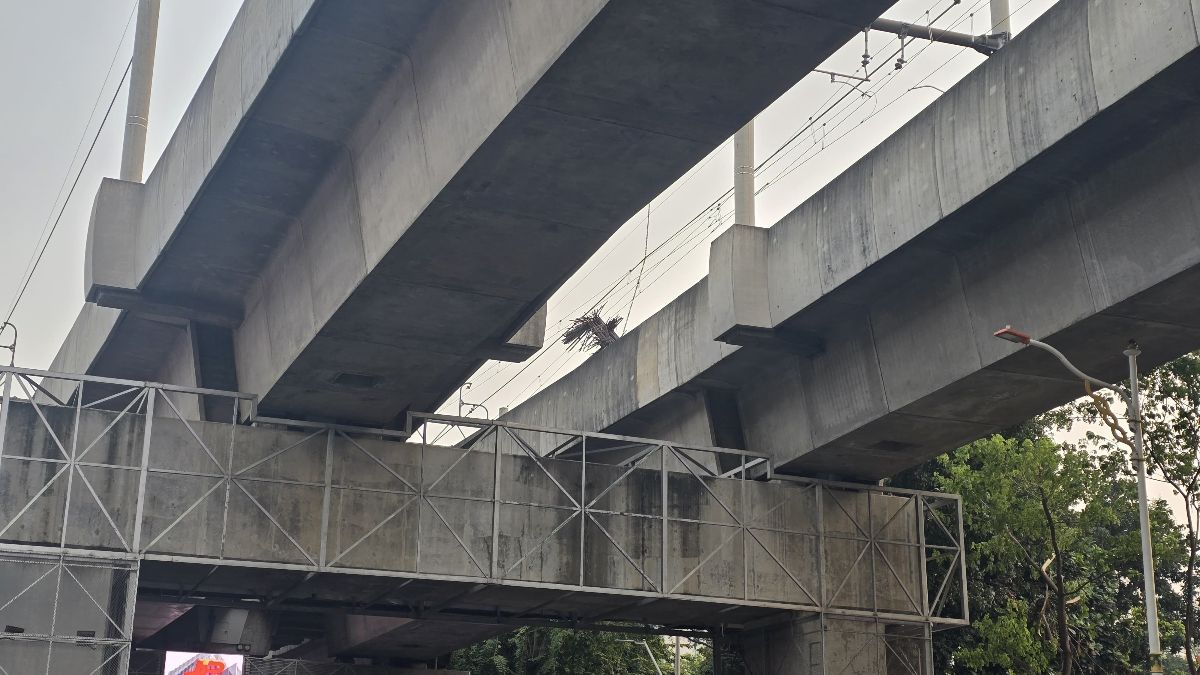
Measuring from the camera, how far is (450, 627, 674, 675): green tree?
44.7 metres

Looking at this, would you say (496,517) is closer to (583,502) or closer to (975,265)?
(583,502)

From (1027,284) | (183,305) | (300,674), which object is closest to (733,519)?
(1027,284)

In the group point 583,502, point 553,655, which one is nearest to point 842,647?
point 583,502

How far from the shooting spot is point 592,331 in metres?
52.0

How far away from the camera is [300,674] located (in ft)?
121

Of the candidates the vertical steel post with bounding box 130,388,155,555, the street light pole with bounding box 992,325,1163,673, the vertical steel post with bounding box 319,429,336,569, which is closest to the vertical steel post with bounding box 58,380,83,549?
the vertical steel post with bounding box 130,388,155,555

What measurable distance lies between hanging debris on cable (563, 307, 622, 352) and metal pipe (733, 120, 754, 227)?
28.6 metres

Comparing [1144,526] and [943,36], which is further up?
[943,36]

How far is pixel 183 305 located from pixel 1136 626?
2420cm

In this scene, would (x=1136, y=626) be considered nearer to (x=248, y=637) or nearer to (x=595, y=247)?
(x=248, y=637)

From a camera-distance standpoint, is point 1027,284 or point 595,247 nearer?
point 595,247

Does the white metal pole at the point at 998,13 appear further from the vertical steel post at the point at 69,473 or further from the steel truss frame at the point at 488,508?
the vertical steel post at the point at 69,473

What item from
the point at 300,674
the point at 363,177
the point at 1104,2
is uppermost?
the point at 1104,2

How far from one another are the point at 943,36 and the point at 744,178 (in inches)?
251
